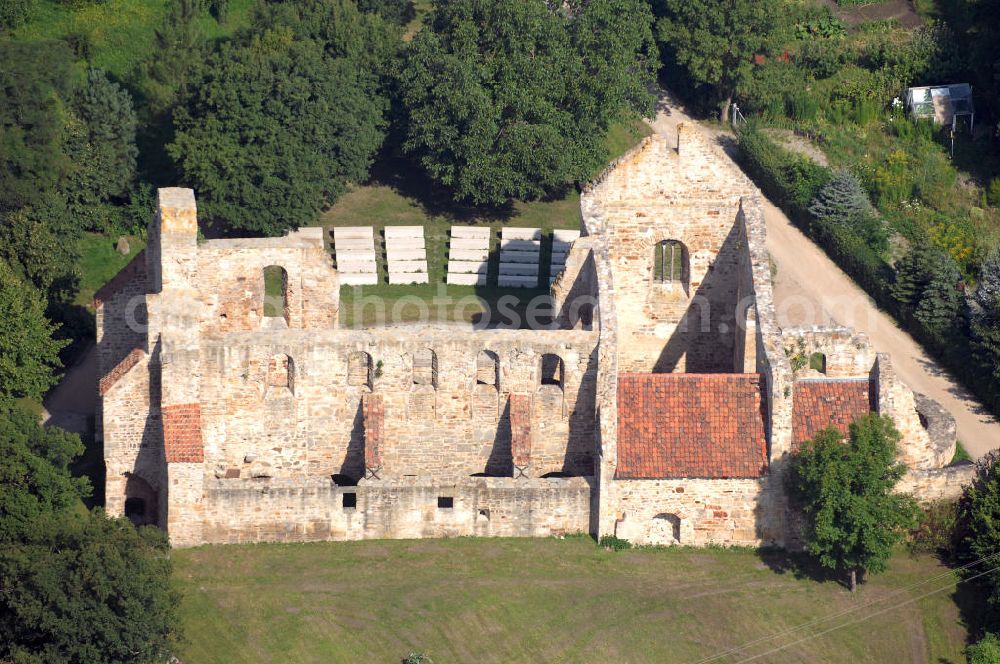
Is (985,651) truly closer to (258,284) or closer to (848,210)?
(258,284)

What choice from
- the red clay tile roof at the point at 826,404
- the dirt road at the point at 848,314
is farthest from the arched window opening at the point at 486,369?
the dirt road at the point at 848,314

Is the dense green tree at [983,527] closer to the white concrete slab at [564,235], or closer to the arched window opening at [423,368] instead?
the arched window opening at [423,368]

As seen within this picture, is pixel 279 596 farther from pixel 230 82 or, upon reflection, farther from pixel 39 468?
pixel 230 82

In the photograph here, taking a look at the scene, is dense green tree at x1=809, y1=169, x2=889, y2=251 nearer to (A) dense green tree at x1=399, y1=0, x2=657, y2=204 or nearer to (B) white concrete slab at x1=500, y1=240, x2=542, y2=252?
(A) dense green tree at x1=399, y1=0, x2=657, y2=204

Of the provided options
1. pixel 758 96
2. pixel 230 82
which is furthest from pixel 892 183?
pixel 230 82

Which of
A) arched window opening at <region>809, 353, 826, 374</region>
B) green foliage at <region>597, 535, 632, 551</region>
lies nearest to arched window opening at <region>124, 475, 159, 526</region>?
green foliage at <region>597, 535, 632, 551</region>

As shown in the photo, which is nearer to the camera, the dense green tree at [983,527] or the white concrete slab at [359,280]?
the dense green tree at [983,527]
